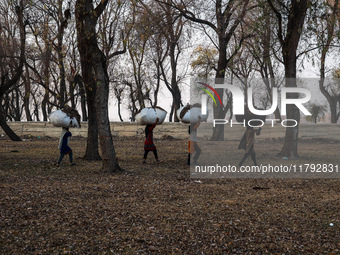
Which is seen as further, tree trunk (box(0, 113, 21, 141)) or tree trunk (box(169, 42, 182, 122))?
tree trunk (box(169, 42, 182, 122))

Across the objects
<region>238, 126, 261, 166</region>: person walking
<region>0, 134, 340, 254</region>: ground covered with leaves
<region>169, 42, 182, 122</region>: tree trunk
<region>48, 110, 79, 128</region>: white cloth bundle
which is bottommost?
<region>0, 134, 340, 254</region>: ground covered with leaves

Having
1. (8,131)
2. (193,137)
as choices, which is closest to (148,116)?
(193,137)

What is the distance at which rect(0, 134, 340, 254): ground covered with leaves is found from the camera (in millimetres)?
5984

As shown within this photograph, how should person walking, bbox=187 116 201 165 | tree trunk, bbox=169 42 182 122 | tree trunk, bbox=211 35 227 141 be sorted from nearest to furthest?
1. person walking, bbox=187 116 201 165
2. tree trunk, bbox=211 35 227 141
3. tree trunk, bbox=169 42 182 122

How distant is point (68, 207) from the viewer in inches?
320

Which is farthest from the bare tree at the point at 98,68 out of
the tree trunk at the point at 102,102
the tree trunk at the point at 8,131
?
the tree trunk at the point at 8,131

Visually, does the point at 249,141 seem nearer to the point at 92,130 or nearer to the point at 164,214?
the point at 92,130

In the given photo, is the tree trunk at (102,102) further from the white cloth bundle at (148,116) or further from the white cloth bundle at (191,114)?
the white cloth bundle at (191,114)

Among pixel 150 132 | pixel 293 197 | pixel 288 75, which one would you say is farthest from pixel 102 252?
pixel 288 75

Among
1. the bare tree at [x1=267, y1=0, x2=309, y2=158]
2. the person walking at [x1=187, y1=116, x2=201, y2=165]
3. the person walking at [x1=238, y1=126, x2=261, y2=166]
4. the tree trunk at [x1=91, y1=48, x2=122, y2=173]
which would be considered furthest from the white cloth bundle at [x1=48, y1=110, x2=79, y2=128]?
the bare tree at [x1=267, y1=0, x2=309, y2=158]

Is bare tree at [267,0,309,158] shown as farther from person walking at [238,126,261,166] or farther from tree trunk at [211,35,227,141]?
tree trunk at [211,35,227,141]

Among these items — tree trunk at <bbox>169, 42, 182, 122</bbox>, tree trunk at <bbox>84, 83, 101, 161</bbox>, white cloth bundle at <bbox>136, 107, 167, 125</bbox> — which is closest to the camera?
white cloth bundle at <bbox>136, 107, 167, 125</bbox>

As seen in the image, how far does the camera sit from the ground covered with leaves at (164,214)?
598 centimetres

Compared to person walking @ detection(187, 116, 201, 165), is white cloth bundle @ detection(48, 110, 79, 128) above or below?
above
